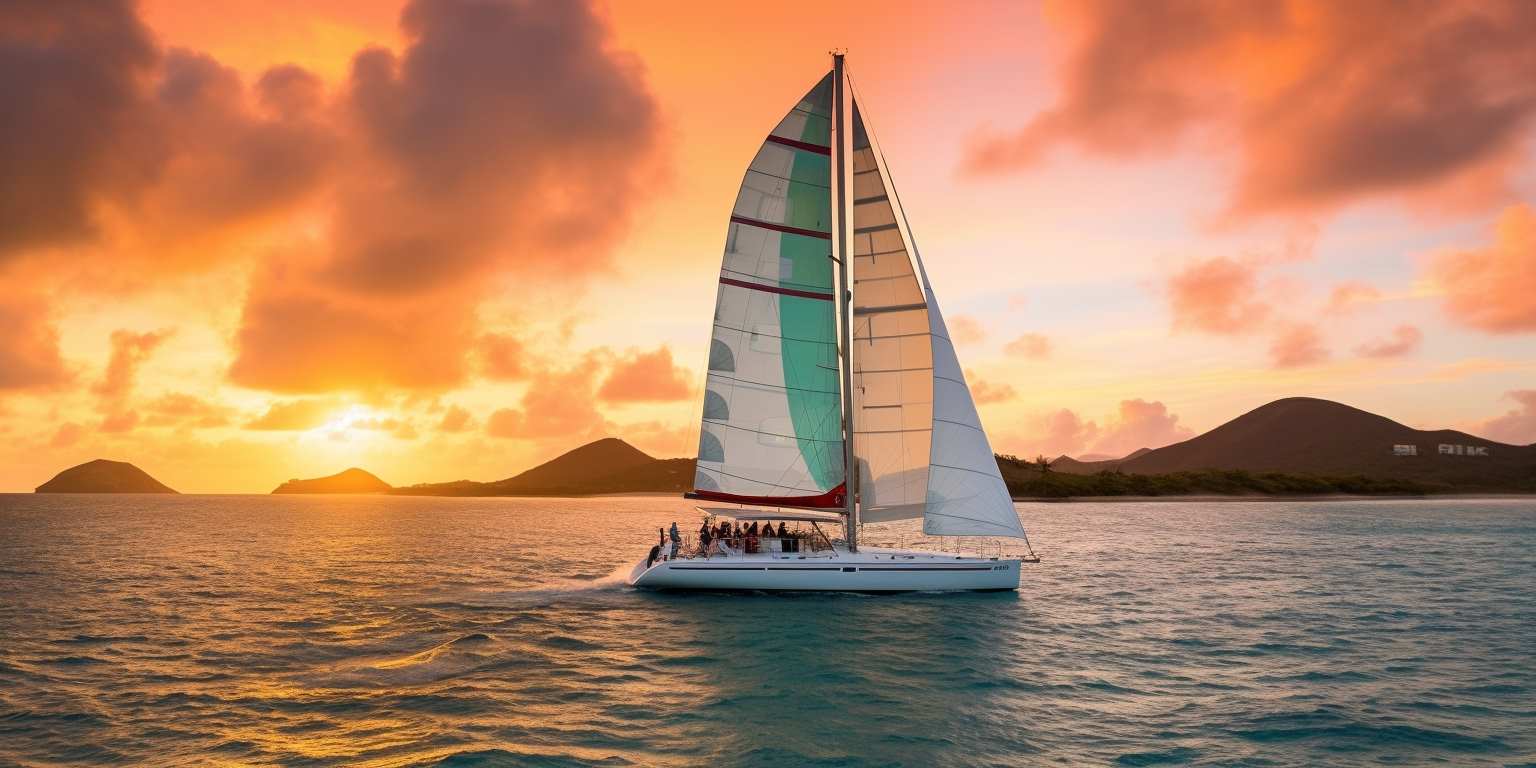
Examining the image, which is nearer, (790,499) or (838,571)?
(838,571)

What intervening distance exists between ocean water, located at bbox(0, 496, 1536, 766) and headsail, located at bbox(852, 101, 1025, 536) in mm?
3903

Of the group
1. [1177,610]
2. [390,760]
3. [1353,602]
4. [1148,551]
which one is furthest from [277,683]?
[1148,551]

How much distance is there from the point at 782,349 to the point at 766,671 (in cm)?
1589

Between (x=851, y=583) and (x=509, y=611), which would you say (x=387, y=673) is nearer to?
(x=509, y=611)

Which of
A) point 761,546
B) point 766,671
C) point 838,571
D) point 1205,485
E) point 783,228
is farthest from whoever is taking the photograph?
point 1205,485

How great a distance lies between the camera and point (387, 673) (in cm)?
2306

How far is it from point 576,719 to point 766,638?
10096 millimetres

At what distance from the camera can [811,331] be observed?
119 feet

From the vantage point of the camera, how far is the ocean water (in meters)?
17.1

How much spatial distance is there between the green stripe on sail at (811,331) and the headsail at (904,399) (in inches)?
47.4

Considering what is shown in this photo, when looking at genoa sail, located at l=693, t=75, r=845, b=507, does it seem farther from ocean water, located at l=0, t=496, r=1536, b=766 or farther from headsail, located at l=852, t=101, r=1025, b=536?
ocean water, located at l=0, t=496, r=1536, b=766

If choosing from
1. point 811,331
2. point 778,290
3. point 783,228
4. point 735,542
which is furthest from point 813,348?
point 735,542

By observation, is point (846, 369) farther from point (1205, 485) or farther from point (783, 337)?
point (1205, 485)

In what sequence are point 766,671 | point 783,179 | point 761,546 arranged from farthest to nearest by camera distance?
point 783,179, point 761,546, point 766,671
